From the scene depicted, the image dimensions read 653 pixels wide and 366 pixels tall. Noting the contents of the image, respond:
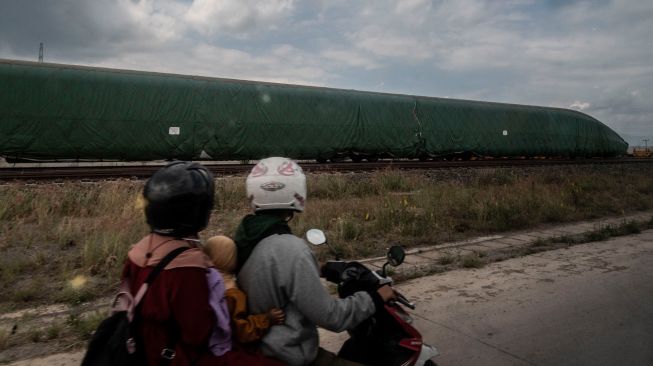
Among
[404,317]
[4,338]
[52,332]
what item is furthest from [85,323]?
[404,317]

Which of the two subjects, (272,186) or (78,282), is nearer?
(272,186)

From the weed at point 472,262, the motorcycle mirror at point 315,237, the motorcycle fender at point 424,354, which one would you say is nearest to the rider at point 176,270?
the motorcycle mirror at point 315,237

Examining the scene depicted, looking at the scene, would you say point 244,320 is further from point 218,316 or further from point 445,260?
point 445,260

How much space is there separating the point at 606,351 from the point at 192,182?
3.47 metres

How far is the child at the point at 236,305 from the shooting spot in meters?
1.91

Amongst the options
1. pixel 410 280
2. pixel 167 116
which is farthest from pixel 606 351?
pixel 167 116

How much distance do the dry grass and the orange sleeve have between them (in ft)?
11.3

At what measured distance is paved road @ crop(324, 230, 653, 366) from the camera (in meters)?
3.62

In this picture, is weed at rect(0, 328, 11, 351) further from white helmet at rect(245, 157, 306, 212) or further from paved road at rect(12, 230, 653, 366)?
white helmet at rect(245, 157, 306, 212)

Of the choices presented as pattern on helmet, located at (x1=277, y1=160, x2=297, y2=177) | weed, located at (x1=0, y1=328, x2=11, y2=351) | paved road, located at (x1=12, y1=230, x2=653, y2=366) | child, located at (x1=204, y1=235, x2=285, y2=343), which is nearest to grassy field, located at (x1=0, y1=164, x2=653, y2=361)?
weed, located at (x1=0, y1=328, x2=11, y2=351)

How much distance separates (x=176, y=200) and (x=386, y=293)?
1023 mm

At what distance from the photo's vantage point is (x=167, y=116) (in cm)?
1580

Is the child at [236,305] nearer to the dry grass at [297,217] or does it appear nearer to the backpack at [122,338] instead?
the backpack at [122,338]

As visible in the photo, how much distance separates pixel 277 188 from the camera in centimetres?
208
